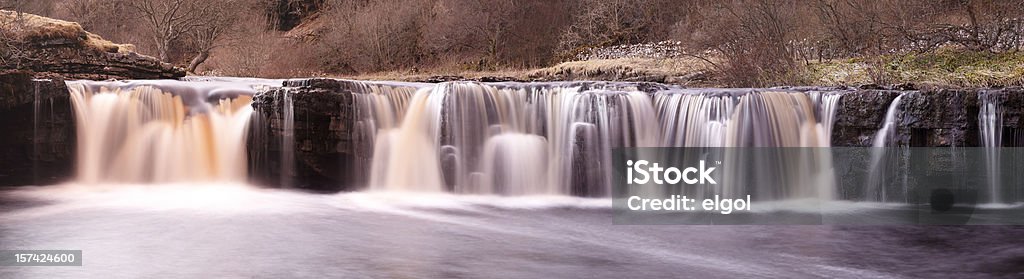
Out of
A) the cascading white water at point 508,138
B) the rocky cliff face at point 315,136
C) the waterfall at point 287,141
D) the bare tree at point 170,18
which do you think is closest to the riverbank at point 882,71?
the cascading white water at point 508,138

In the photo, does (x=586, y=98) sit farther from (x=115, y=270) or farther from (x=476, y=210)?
(x=115, y=270)

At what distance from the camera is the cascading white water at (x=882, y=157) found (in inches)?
622

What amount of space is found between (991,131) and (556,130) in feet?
23.8

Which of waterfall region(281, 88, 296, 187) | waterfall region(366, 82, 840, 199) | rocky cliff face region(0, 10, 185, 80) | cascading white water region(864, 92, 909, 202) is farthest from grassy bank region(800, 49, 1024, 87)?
rocky cliff face region(0, 10, 185, 80)

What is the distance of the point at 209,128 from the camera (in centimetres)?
1895

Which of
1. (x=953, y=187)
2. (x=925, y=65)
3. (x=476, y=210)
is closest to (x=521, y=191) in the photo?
(x=476, y=210)

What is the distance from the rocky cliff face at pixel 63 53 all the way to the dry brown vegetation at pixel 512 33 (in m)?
0.74

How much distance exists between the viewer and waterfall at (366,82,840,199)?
54.3 feet

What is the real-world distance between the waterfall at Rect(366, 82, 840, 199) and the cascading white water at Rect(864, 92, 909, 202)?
2.35ft

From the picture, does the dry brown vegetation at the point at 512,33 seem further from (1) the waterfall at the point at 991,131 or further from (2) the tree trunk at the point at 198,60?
(1) the waterfall at the point at 991,131

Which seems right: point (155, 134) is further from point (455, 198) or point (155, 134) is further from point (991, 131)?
point (991, 131)

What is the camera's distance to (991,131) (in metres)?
15.4

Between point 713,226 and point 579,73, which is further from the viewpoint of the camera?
point 579,73

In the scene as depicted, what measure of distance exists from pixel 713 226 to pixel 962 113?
15.5ft
